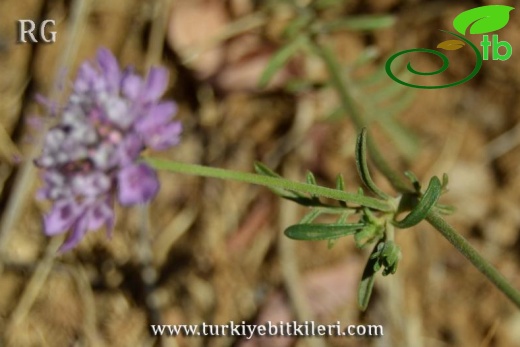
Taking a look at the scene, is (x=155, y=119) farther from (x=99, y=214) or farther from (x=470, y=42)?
(x=470, y=42)

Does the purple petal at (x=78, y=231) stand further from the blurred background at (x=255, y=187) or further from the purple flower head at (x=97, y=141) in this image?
the blurred background at (x=255, y=187)

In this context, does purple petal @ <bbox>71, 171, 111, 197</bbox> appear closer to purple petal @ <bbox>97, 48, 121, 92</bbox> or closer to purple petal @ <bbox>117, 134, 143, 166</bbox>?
purple petal @ <bbox>117, 134, 143, 166</bbox>

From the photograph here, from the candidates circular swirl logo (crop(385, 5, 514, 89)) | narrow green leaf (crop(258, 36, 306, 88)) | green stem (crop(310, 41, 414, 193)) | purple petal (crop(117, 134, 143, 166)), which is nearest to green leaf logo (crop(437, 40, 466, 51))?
circular swirl logo (crop(385, 5, 514, 89))

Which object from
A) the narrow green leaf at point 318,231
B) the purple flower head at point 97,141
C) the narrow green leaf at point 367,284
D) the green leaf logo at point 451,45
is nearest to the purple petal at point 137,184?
the purple flower head at point 97,141

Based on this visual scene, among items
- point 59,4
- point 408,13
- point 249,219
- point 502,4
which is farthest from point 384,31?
point 59,4

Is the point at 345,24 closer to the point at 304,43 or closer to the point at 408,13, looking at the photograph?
the point at 304,43

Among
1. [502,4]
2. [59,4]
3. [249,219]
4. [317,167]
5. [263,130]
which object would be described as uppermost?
[59,4]
